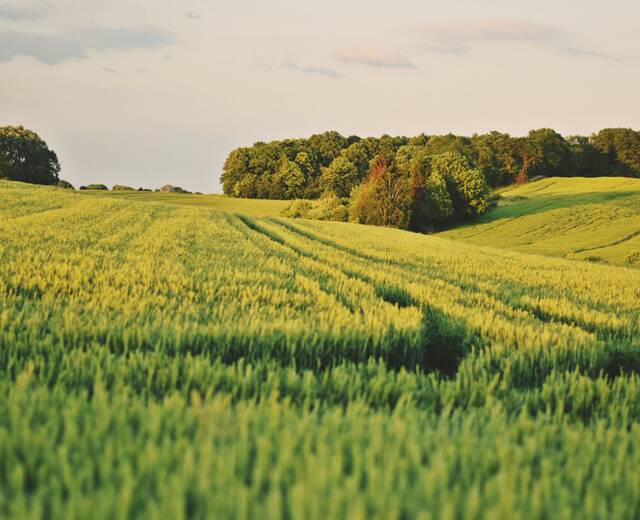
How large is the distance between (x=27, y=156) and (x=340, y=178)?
180 feet

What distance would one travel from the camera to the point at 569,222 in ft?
190

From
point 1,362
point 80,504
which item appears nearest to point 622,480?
point 80,504

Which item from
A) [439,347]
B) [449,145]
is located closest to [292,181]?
[449,145]

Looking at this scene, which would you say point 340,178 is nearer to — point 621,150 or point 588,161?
point 588,161

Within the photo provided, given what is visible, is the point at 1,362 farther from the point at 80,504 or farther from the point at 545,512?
the point at 545,512

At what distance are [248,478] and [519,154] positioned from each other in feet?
353

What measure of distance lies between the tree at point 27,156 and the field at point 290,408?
304ft

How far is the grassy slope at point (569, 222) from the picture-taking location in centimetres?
4594

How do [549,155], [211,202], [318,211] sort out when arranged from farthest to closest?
[549,155], [211,202], [318,211]

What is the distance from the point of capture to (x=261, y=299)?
5664mm

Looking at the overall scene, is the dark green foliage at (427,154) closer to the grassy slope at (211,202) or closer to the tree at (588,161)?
the tree at (588,161)

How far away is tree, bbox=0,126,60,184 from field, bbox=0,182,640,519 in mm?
92646

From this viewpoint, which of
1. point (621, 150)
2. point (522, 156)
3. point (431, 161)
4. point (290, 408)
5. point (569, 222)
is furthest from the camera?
point (621, 150)

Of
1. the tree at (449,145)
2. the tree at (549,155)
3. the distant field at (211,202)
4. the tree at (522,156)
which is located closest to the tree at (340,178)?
the distant field at (211,202)
